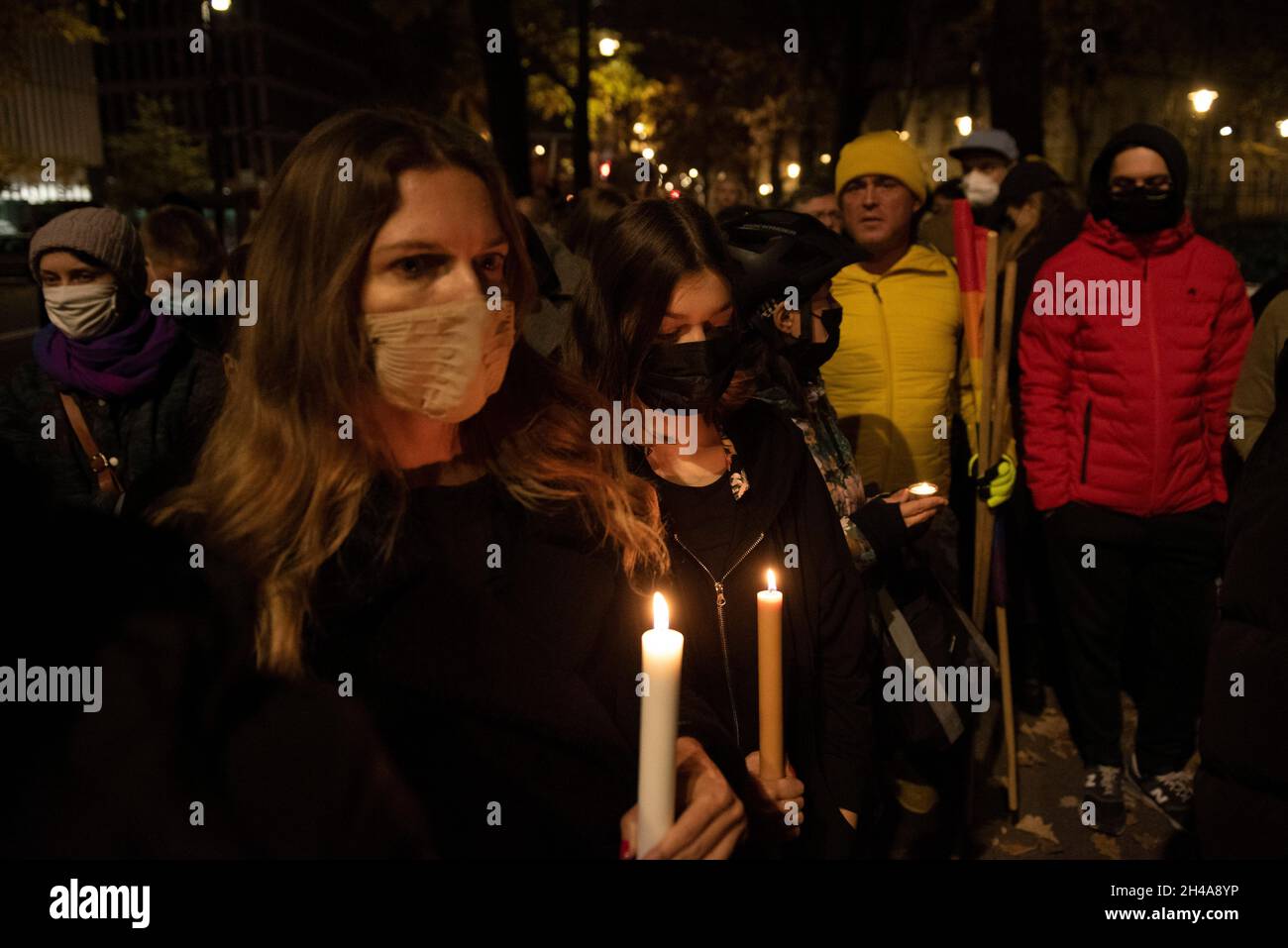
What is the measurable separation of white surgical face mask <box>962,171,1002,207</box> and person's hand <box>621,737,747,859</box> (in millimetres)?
6125

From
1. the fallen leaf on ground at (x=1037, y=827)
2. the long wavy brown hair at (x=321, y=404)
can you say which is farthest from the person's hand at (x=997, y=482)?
the long wavy brown hair at (x=321, y=404)

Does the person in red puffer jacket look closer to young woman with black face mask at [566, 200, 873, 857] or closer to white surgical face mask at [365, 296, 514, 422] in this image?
young woman with black face mask at [566, 200, 873, 857]

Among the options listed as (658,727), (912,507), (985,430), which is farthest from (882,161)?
(658,727)

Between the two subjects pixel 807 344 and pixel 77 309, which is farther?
pixel 77 309

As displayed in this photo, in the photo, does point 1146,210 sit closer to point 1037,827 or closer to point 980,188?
point 1037,827

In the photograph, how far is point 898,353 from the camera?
4.15m

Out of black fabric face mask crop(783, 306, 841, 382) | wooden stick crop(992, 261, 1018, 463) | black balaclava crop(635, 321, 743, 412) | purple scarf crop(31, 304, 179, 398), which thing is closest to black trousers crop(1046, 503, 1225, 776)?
wooden stick crop(992, 261, 1018, 463)

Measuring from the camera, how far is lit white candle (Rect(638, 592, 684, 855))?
3.46ft

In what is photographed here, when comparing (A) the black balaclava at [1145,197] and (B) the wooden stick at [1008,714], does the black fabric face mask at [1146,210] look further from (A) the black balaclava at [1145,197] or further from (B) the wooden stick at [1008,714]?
(B) the wooden stick at [1008,714]

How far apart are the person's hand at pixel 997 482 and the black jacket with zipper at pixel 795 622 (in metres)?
1.56

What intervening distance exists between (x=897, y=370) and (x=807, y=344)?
0.99 meters

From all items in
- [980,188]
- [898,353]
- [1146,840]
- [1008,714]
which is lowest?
[1146,840]
